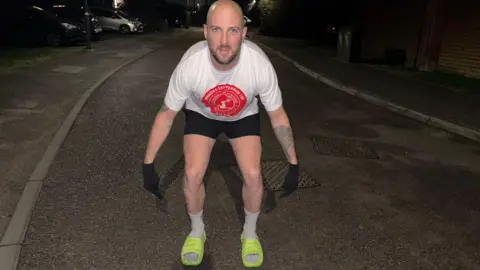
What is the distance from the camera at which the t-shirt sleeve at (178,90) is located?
109 inches

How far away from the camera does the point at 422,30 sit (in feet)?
47.4

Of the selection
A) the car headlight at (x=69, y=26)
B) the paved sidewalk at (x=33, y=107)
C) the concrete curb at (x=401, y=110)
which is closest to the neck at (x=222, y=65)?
the paved sidewalk at (x=33, y=107)

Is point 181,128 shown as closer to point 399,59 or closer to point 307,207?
point 307,207

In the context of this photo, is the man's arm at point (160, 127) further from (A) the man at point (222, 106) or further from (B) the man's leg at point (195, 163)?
(B) the man's leg at point (195, 163)

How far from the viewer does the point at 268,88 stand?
2848 millimetres

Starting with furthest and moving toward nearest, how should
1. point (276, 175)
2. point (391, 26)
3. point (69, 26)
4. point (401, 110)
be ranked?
point (69, 26)
point (391, 26)
point (401, 110)
point (276, 175)

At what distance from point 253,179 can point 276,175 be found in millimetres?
1973

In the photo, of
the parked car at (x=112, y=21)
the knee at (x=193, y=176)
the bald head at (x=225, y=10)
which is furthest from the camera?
the parked car at (x=112, y=21)

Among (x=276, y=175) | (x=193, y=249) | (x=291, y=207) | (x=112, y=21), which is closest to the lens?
(x=193, y=249)

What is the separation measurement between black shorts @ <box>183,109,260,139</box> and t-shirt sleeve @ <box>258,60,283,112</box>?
188 millimetres

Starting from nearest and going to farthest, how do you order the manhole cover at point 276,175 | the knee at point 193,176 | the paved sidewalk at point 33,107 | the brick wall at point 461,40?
the knee at point 193,176 < the paved sidewalk at point 33,107 < the manhole cover at point 276,175 < the brick wall at point 461,40

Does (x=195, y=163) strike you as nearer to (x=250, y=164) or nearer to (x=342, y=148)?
(x=250, y=164)

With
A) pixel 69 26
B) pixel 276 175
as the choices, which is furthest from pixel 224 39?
pixel 69 26

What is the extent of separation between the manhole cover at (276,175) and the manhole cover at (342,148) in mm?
885
